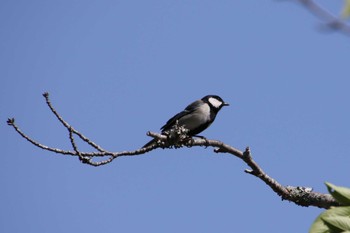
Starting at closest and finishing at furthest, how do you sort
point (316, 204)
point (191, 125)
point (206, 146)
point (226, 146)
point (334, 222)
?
1. point (334, 222)
2. point (316, 204)
3. point (226, 146)
4. point (206, 146)
5. point (191, 125)

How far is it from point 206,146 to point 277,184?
78cm

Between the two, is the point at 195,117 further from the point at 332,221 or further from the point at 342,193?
the point at 332,221

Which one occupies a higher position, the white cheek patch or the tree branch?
the white cheek patch

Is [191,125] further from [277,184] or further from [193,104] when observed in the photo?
[277,184]

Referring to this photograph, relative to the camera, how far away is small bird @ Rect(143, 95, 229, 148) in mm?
6639

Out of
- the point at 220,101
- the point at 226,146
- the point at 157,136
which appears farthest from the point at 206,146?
the point at 220,101

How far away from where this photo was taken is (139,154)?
3805 millimetres

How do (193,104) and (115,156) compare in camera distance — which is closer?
(115,156)

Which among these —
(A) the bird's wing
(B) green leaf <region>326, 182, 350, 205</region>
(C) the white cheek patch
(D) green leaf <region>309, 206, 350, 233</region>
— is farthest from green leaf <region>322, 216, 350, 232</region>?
(C) the white cheek patch

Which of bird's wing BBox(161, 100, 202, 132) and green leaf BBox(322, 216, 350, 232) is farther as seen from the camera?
bird's wing BBox(161, 100, 202, 132)

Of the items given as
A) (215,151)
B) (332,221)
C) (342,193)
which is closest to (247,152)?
(215,151)

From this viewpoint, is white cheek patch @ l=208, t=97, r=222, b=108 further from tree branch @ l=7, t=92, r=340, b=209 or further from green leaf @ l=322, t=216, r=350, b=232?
green leaf @ l=322, t=216, r=350, b=232

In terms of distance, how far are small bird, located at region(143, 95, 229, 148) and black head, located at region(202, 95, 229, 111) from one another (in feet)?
0.10

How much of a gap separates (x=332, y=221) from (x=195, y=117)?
190 inches
